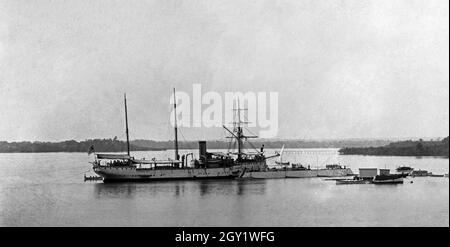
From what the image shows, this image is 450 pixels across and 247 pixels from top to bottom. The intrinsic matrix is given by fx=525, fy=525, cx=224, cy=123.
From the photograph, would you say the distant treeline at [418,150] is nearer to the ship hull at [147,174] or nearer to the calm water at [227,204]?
the calm water at [227,204]

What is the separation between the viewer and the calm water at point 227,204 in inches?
1342

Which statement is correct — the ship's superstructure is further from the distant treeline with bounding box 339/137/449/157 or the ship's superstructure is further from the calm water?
the distant treeline with bounding box 339/137/449/157

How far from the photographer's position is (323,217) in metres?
34.6

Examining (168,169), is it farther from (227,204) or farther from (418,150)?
(418,150)

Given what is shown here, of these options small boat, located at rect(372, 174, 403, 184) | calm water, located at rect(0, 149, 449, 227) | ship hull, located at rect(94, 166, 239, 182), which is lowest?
calm water, located at rect(0, 149, 449, 227)

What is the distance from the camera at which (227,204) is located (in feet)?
136

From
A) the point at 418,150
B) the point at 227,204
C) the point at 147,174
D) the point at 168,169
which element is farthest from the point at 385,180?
the point at 418,150

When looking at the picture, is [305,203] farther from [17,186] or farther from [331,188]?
[17,186]

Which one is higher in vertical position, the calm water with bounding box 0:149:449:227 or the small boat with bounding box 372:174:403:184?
the small boat with bounding box 372:174:403:184

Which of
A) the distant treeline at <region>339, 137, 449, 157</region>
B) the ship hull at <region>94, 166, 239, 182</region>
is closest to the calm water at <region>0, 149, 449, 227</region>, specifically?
the ship hull at <region>94, 166, 239, 182</region>

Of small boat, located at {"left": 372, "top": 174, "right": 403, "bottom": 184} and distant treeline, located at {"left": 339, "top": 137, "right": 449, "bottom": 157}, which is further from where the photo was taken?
distant treeline, located at {"left": 339, "top": 137, "right": 449, "bottom": 157}

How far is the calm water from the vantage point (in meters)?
34.1

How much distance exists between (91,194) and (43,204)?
7.18 m

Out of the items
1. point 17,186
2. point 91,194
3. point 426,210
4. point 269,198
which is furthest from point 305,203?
point 17,186
